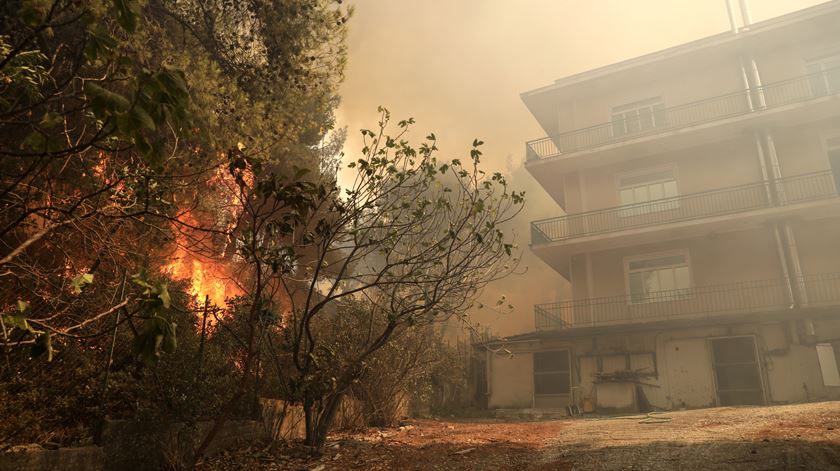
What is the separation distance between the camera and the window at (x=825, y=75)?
18062 mm

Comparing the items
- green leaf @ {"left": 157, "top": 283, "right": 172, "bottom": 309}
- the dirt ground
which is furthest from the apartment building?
green leaf @ {"left": 157, "top": 283, "right": 172, "bottom": 309}

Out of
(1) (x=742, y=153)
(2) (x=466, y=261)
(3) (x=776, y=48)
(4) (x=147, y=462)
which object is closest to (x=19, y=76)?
(4) (x=147, y=462)

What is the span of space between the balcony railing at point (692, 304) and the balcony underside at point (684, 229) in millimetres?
1983

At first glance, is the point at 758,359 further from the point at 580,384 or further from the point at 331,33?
Result: the point at 331,33

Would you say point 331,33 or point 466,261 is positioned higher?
point 331,33

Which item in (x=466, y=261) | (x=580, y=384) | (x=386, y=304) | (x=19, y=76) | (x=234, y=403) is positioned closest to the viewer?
(x=19, y=76)

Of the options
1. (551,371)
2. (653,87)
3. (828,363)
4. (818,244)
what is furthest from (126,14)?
(653,87)

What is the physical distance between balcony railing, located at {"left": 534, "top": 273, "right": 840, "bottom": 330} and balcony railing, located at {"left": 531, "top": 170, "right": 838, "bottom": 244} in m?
2.52

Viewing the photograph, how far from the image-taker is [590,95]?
22438mm

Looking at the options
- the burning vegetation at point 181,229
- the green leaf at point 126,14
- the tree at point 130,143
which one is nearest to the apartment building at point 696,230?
the burning vegetation at point 181,229

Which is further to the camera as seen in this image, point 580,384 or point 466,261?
point 580,384

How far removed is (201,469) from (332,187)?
359 cm

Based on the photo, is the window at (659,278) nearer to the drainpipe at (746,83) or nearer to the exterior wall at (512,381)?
the exterior wall at (512,381)

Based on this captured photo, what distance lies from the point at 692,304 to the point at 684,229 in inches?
102
